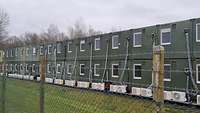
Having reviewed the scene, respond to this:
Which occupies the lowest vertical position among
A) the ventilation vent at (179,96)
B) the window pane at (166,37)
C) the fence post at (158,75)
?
the ventilation vent at (179,96)

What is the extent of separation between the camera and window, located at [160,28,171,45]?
2845 centimetres

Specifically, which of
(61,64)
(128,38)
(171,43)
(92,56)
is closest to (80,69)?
(92,56)

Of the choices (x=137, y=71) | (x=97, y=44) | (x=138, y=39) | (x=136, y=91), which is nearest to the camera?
(x=136, y=91)

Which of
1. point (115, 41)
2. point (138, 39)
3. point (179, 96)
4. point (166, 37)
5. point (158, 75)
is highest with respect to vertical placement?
point (115, 41)

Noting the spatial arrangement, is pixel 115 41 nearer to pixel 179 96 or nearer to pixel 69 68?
pixel 69 68

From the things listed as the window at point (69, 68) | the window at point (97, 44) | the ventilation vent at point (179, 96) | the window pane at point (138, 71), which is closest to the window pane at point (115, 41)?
the window at point (97, 44)

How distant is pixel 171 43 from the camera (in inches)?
1112

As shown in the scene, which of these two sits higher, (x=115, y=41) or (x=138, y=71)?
(x=115, y=41)

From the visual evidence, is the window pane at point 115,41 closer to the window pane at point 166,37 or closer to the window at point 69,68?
the window pane at point 166,37

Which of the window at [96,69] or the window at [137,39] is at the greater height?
the window at [137,39]

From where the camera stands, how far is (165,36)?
94.4ft

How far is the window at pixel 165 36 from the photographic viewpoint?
28.4 metres

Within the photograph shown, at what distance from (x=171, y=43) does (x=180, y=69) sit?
218cm

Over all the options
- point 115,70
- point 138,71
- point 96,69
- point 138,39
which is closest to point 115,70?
point 115,70
